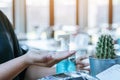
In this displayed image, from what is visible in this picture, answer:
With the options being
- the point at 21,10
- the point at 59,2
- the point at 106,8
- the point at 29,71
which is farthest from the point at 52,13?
the point at 29,71

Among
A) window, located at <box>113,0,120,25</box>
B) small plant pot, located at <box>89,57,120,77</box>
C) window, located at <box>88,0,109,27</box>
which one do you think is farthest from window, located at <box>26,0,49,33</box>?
small plant pot, located at <box>89,57,120,77</box>

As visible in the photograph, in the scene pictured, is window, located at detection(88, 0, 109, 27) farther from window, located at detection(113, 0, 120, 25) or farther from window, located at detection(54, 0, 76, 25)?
window, located at detection(54, 0, 76, 25)

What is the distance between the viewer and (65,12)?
7.80m

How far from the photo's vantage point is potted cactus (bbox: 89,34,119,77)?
2.85 ft

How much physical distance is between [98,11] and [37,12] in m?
1.70

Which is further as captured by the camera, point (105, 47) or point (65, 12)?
point (65, 12)

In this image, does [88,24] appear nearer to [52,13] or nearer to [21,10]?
[52,13]

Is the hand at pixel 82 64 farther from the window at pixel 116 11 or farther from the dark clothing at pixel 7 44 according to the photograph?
the window at pixel 116 11

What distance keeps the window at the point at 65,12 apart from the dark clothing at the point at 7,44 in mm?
6371

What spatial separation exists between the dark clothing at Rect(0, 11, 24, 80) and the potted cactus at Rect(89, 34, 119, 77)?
37 cm

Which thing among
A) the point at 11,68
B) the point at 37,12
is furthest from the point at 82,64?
the point at 37,12

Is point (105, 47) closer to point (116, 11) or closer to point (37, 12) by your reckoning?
point (37, 12)

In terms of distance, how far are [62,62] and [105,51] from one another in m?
0.19

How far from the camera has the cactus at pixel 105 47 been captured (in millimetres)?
868
